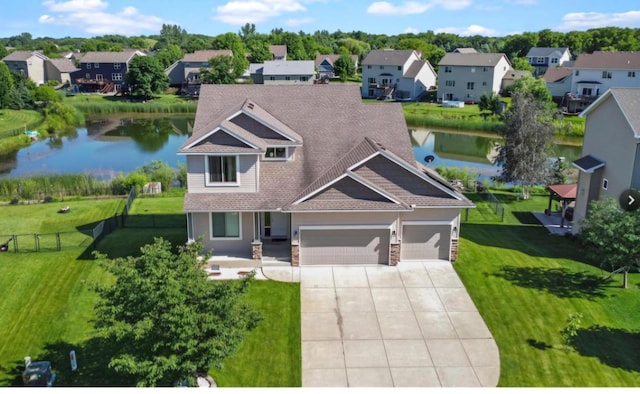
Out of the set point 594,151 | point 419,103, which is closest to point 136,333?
point 594,151

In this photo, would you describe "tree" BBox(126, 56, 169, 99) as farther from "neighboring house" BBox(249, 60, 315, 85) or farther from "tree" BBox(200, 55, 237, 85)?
"neighboring house" BBox(249, 60, 315, 85)

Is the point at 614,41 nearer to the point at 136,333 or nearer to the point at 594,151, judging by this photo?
the point at 594,151

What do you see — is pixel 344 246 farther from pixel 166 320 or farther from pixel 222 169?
pixel 166 320

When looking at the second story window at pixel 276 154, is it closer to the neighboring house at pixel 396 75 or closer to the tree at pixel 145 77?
the neighboring house at pixel 396 75

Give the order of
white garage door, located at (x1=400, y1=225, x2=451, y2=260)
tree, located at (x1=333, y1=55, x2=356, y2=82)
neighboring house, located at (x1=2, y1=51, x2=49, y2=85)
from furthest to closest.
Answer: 1. tree, located at (x1=333, y1=55, x2=356, y2=82)
2. neighboring house, located at (x1=2, y1=51, x2=49, y2=85)
3. white garage door, located at (x1=400, y1=225, x2=451, y2=260)

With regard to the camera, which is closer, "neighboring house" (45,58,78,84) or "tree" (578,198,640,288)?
"tree" (578,198,640,288)

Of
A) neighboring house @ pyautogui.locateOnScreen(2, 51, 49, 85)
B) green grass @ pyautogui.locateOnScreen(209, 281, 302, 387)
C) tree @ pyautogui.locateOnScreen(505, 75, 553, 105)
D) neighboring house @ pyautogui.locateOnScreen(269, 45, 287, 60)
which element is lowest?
green grass @ pyautogui.locateOnScreen(209, 281, 302, 387)

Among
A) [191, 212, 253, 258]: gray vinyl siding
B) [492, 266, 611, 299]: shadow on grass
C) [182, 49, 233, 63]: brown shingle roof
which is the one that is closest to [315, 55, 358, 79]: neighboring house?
[182, 49, 233, 63]: brown shingle roof

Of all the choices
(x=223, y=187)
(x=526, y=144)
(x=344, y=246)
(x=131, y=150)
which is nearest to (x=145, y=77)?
(x=131, y=150)
